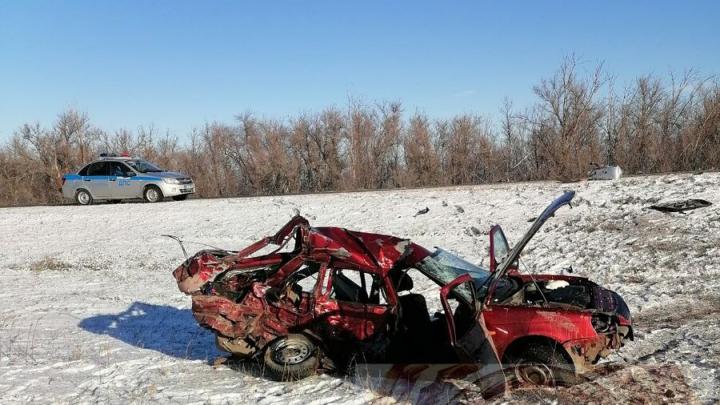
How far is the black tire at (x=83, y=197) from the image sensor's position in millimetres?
23434

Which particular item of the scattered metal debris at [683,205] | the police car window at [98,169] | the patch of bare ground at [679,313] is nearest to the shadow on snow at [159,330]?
the patch of bare ground at [679,313]

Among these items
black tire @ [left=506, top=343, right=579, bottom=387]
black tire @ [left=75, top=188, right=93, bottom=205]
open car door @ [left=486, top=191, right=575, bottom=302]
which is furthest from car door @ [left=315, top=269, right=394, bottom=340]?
black tire @ [left=75, top=188, right=93, bottom=205]

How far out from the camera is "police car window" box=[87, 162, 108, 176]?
22875 millimetres

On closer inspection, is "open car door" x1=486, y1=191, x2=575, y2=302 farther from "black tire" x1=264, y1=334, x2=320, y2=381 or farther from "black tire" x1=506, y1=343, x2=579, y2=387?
"black tire" x1=264, y1=334, x2=320, y2=381

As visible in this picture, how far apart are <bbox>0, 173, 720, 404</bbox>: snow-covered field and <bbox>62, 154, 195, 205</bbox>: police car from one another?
1.24 meters

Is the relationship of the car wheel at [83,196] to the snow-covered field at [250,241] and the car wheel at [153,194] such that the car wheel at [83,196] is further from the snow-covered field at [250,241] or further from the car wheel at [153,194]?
the car wheel at [153,194]

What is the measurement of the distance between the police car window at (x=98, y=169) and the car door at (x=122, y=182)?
0.28 m

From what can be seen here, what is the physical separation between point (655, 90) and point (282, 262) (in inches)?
1245

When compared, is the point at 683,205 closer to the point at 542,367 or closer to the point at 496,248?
the point at 496,248

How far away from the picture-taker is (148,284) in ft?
42.1

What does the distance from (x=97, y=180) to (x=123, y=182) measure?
1310 millimetres

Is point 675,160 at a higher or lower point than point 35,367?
higher

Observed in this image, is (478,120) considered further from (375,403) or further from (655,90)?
(375,403)

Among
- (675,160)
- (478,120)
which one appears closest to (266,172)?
(478,120)
